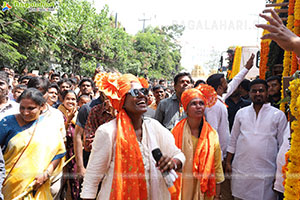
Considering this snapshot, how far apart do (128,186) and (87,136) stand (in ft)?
4.74

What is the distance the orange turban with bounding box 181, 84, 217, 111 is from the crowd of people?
0.01 metres

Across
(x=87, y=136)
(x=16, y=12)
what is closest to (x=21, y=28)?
(x=16, y=12)

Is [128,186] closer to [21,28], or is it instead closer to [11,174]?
[11,174]

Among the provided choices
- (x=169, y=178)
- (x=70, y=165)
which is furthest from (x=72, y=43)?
(x=169, y=178)

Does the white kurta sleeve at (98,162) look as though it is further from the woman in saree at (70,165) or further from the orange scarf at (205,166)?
the woman in saree at (70,165)

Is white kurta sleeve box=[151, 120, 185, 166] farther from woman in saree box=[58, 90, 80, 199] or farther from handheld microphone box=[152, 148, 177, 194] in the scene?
woman in saree box=[58, 90, 80, 199]

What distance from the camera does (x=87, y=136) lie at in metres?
3.72

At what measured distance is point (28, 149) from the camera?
323cm

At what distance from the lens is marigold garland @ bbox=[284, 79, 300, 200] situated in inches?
105

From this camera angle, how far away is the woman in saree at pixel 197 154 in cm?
355

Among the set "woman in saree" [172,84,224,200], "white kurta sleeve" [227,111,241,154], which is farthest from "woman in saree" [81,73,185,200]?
"white kurta sleeve" [227,111,241,154]

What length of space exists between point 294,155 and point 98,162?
5.74 feet

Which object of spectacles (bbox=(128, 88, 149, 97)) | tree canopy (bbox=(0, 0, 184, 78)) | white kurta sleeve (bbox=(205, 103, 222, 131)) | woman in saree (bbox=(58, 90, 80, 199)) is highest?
tree canopy (bbox=(0, 0, 184, 78))

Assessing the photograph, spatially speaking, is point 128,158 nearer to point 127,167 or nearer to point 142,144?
point 127,167
